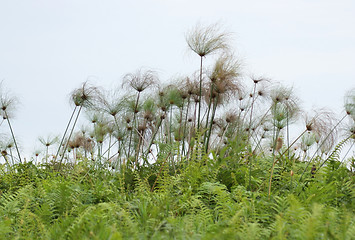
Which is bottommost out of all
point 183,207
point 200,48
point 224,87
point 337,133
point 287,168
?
point 183,207

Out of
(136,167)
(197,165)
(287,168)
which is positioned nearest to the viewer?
(197,165)

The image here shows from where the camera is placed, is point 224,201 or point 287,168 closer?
point 224,201

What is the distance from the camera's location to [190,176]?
13.1 feet

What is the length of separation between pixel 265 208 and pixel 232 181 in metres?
0.85

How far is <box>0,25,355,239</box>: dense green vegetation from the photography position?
9.12 ft

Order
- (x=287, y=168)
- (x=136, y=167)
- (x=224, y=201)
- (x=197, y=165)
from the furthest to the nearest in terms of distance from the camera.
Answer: (x=136, y=167) < (x=287, y=168) < (x=197, y=165) < (x=224, y=201)

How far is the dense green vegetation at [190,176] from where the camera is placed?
2.78 metres

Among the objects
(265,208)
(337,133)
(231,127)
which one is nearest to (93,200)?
(265,208)

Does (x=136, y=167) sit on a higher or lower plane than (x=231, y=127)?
lower

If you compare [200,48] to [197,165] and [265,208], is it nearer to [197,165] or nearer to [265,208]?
[197,165]

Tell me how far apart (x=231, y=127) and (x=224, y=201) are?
3.13 m

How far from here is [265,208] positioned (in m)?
3.41

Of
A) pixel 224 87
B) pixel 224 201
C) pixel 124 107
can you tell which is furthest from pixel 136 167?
pixel 224 201

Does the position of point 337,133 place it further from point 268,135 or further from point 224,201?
point 224,201
